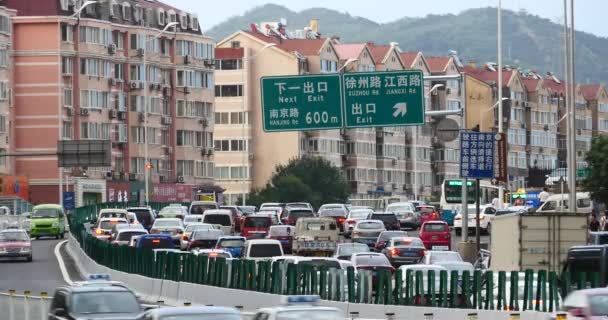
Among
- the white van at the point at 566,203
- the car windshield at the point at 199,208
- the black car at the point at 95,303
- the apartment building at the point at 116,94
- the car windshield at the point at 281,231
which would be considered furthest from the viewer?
the apartment building at the point at 116,94

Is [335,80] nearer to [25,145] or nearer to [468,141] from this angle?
[468,141]

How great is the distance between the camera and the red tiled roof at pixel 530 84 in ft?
635

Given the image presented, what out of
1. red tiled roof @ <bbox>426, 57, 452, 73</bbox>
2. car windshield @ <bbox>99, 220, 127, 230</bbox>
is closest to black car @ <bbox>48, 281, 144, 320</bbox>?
car windshield @ <bbox>99, 220, 127, 230</bbox>

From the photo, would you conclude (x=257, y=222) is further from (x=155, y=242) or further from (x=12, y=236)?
(x=155, y=242)

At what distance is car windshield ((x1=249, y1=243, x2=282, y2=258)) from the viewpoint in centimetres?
5303

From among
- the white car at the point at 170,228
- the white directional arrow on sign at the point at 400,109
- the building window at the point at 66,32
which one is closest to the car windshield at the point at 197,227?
the white car at the point at 170,228

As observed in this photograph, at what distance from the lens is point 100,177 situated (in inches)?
4808

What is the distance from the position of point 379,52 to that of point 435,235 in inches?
3829

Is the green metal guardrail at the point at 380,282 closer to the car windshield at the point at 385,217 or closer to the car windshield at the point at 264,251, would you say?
the car windshield at the point at 264,251

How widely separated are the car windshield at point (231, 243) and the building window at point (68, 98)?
65.8m

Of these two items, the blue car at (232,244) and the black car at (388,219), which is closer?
the blue car at (232,244)

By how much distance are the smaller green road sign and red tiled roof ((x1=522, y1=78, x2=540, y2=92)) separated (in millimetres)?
141771

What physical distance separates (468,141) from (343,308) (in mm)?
23032

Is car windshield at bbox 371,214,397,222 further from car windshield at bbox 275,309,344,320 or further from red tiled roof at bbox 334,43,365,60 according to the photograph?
red tiled roof at bbox 334,43,365,60
